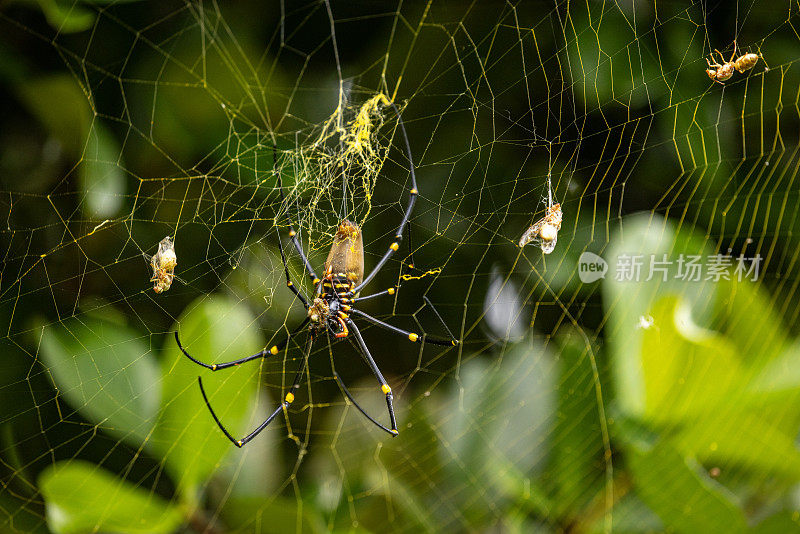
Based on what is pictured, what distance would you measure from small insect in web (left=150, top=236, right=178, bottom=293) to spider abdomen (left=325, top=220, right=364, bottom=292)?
10.7 inches

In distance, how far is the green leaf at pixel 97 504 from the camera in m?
0.72

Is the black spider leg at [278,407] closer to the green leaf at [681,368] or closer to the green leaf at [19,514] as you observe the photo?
the green leaf at [19,514]

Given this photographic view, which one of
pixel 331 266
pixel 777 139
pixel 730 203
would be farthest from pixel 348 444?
pixel 777 139

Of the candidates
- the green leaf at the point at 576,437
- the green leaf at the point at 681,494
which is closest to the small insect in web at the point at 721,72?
the green leaf at the point at 576,437

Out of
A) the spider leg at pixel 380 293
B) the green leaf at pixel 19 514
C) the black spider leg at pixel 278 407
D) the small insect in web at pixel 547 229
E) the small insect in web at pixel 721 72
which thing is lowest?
the green leaf at pixel 19 514

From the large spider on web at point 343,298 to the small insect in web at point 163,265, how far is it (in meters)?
0.20

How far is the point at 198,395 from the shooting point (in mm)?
826

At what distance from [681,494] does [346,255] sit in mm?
620

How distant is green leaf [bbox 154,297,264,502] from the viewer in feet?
2.66

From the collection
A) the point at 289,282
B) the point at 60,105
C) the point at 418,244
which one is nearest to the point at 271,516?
the point at 289,282

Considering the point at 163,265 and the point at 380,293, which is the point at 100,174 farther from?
the point at 380,293

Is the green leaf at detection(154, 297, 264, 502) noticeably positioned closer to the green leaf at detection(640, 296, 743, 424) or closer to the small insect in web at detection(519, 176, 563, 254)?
the small insect in web at detection(519, 176, 563, 254)

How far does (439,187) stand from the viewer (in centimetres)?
104

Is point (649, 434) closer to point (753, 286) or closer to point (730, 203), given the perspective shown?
point (753, 286)
